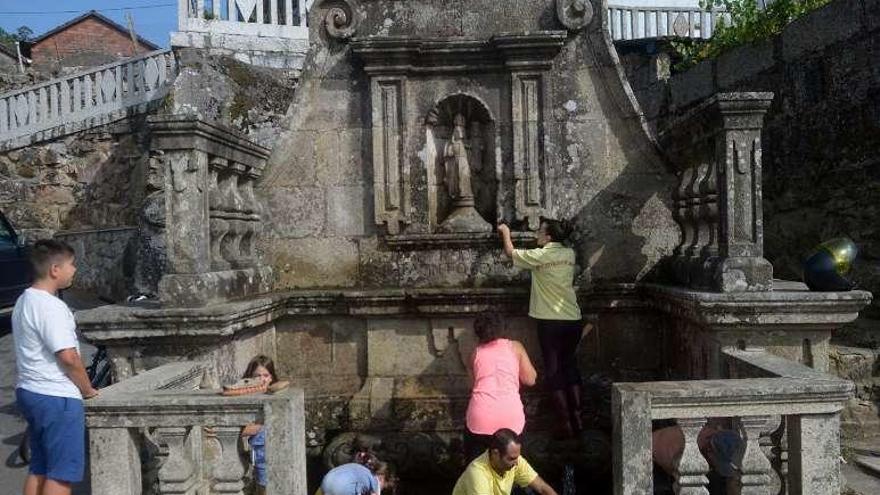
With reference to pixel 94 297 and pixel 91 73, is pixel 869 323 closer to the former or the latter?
pixel 94 297

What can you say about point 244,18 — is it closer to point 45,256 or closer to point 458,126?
point 458,126

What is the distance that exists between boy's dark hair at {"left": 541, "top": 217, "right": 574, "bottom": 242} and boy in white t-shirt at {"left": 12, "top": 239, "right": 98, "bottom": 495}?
11.2ft

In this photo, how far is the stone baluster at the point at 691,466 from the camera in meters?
3.49

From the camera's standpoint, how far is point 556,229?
18.4ft

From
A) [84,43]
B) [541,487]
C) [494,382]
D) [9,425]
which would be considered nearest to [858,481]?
[541,487]

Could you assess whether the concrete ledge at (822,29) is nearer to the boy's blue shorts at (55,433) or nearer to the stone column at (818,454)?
the stone column at (818,454)

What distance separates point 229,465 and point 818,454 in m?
3.03

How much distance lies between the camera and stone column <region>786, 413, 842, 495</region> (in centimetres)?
358

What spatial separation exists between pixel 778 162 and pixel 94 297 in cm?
1291

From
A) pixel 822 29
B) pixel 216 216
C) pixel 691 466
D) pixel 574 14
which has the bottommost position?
pixel 691 466

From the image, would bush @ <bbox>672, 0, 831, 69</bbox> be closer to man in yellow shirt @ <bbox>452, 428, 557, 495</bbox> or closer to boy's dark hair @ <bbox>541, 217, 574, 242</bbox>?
boy's dark hair @ <bbox>541, 217, 574, 242</bbox>

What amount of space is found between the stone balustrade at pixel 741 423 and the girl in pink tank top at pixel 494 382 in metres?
1.03

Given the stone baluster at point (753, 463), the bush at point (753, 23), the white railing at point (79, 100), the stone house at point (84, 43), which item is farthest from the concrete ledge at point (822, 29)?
the stone house at point (84, 43)

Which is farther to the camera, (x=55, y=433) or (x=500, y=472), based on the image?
(x=500, y=472)
